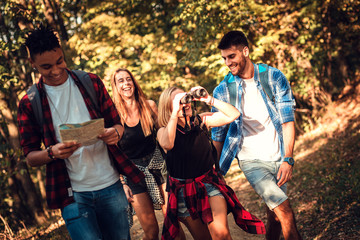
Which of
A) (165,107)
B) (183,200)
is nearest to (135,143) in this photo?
(165,107)

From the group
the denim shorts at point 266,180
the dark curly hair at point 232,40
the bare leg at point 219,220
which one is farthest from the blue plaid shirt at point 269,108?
the bare leg at point 219,220

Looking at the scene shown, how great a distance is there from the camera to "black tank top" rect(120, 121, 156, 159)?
14.6 ft

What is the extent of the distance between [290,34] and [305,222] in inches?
285

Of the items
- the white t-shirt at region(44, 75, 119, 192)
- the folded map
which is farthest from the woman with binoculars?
the folded map

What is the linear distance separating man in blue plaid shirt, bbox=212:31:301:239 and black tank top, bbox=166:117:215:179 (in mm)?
466

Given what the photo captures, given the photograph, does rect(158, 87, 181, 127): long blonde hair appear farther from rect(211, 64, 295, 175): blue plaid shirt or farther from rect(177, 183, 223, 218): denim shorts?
rect(177, 183, 223, 218): denim shorts

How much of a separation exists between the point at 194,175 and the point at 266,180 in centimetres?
81

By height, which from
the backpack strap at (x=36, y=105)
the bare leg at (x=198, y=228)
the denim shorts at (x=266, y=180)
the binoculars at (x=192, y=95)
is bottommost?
the bare leg at (x=198, y=228)

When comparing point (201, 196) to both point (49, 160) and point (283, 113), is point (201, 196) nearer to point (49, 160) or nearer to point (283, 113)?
point (283, 113)

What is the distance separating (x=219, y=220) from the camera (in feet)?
11.2

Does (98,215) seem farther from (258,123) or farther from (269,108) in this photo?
(269,108)

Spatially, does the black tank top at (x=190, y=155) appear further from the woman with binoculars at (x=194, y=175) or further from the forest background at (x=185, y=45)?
the forest background at (x=185, y=45)

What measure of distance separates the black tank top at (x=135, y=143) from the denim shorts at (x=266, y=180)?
129 centimetres

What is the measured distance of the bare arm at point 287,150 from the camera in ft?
12.3
